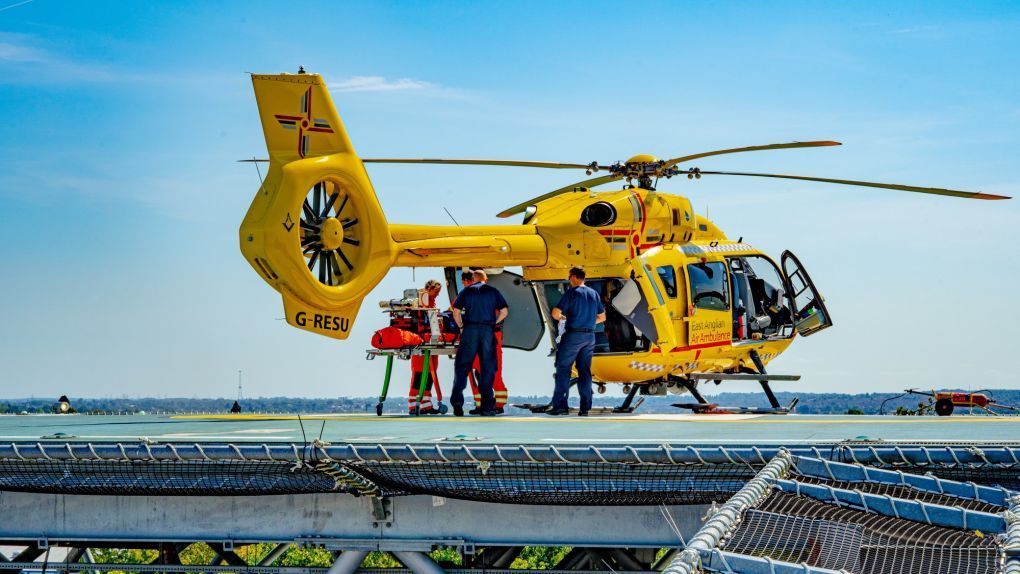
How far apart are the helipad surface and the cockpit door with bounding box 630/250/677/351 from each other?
3106 mm

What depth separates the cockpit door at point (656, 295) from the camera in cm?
1730

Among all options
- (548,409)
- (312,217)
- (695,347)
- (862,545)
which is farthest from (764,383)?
(862,545)

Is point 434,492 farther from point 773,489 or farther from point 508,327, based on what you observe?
point 508,327

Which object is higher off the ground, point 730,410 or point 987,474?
point 987,474

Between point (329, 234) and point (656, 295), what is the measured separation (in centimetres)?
540

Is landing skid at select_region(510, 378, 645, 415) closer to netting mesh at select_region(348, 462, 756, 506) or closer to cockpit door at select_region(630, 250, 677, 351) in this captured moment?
cockpit door at select_region(630, 250, 677, 351)

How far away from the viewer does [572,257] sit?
16922 millimetres

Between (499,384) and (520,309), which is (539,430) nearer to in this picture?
(499,384)

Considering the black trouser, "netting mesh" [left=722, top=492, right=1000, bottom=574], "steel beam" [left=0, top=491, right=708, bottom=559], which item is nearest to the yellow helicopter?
the black trouser

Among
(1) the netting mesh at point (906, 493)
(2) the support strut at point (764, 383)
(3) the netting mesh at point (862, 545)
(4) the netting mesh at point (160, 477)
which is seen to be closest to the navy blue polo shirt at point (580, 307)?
(2) the support strut at point (764, 383)

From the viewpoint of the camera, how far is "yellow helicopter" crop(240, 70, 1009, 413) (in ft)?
46.1

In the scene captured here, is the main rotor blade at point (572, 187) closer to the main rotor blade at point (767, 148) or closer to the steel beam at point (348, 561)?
the main rotor blade at point (767, 148)

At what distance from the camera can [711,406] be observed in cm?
1755

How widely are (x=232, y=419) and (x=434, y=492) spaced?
6.95m
